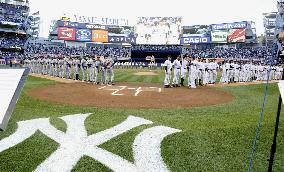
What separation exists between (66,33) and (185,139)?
7935 centimetres

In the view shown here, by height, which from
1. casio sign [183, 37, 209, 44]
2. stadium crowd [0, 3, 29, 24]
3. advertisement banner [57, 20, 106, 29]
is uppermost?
stadium crowd [0, 3, 29, 24]

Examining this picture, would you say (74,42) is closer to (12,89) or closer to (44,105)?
(44,105)

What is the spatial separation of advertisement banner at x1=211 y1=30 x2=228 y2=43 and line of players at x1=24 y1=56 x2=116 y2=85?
5309cm

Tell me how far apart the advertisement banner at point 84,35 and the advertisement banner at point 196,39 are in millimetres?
25833

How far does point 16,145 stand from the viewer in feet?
24.1

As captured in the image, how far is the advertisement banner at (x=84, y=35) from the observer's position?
275 ft

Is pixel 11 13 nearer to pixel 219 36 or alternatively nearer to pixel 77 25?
pixel 77 25

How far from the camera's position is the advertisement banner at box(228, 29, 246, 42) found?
2975 inches

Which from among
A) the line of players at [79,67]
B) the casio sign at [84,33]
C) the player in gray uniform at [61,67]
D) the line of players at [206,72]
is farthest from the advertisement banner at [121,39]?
the line of players at [206,72]

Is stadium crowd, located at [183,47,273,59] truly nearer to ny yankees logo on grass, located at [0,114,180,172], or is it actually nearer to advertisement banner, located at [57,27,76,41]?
advertisement banner, located at [57,27,76,41]

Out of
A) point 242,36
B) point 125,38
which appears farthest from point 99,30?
point 242,36

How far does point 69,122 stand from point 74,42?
8461cm

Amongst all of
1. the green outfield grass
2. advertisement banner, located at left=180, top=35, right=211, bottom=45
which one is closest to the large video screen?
advertisement banner, located at left=180, top=35, right=211, bottom=45

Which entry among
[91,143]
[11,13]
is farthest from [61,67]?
[11,13]
